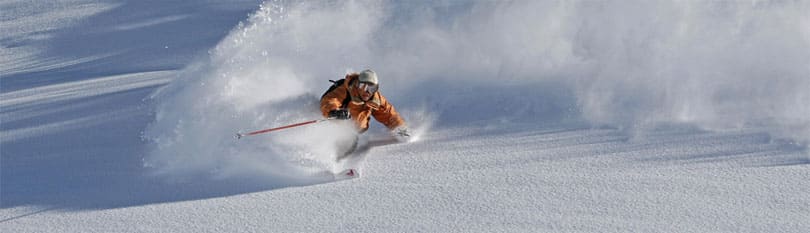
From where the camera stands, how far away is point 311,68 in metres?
9.29

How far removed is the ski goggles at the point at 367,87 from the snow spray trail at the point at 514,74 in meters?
0.58

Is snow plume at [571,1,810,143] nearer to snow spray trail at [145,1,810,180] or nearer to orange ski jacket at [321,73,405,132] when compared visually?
snow spray trail at [145,1,810,180]

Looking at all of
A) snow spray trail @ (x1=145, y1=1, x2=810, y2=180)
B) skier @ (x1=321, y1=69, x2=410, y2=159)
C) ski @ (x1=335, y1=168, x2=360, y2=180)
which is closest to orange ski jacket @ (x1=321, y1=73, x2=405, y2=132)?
skier @ (x1=321, y1=69, x2=410, y2=159)

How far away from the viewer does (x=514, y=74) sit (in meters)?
8.68

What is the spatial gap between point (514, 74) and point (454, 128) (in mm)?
1488

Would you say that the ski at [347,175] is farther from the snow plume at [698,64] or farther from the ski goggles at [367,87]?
the snow plume at [698,64]

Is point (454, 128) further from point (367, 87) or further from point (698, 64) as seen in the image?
point (698, 64)

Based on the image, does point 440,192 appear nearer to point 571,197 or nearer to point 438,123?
point 571,197

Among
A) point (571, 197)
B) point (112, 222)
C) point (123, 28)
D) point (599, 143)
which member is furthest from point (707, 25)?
point (123, 28)

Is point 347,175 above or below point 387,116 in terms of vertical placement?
below

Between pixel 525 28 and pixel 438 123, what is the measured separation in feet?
A: 8.47

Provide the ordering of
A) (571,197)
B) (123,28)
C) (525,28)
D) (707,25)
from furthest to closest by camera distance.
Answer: (123,28)
(525,28)
(707,25)
(571,197)

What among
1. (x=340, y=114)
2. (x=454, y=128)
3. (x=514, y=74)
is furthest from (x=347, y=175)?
(x=514, y=74)

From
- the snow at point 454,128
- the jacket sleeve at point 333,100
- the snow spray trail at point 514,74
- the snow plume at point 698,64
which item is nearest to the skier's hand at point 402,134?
the snow at point 454,128
